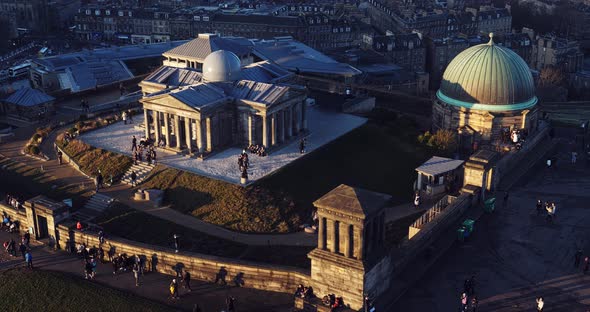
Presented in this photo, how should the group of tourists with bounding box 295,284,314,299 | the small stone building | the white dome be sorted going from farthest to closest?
the white dome < the group of tourists with bounding box 295,284,314,299 < the small stone building

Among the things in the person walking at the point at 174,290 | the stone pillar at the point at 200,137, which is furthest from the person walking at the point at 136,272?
the stone pillar at the point at 200,137

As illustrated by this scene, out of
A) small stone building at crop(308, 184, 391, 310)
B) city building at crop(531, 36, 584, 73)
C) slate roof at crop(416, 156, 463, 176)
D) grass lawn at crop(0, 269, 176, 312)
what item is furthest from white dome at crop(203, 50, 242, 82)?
city building at crop(531, 36, 584, 73)

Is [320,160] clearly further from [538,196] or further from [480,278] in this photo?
[480,278]

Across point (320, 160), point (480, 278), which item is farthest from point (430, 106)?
point (480, 278)

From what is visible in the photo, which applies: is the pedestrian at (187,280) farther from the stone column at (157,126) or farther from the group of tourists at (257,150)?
the stone column at (157,126)

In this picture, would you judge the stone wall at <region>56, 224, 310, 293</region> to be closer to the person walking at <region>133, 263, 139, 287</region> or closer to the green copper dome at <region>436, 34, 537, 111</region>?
the person walking at <region>133, 263, 139, 287</region>

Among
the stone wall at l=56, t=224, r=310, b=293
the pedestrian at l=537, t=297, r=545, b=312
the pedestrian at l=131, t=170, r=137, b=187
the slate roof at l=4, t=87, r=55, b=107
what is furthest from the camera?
the slate roof at l=4, t=87, r=55, b=107

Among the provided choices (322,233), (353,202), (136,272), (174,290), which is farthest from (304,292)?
(136,272)
